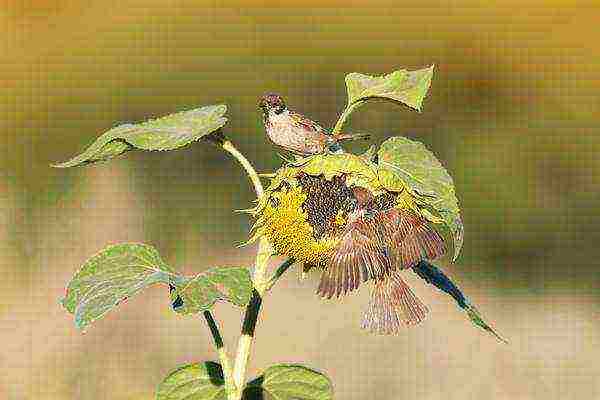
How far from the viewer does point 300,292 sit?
5.40 ft

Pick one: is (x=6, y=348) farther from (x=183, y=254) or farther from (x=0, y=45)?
(x=0, y=45)

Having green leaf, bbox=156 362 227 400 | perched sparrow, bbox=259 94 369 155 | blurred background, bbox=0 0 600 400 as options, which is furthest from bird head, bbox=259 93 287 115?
blurred background, bbox=0 0 600 400

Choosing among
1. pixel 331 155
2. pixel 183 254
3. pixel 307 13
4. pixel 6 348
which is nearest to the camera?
pixel 331 155

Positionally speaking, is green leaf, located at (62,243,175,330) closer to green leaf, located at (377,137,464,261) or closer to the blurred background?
green leaf, located at (377,137,464,261)

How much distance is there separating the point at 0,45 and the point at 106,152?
1.42m

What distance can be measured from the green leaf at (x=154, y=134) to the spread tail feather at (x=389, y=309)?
0.08m

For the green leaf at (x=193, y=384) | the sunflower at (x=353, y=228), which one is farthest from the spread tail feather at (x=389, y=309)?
the green leaf at (x=193, y=384)

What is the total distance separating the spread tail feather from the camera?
367 millimetres

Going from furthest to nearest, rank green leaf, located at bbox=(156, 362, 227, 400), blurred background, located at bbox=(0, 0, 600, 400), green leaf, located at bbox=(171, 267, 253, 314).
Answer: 1. blurred background, located at bbox=(0, 0, 600, 400)
2. green leaf, located at bbox=(156, 362, 227, 400)
3. green leaf, located at bbox=(171, 267, 253, 314)

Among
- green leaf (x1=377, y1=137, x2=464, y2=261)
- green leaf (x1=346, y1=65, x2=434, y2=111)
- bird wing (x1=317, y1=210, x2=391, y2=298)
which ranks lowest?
bird wing (x1=317, y1=210, x2=391, y2=298)

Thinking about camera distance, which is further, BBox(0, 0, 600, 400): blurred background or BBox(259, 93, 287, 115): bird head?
BBox(0, 0, 600, 400): blurred background

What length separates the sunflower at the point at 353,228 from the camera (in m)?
0.36

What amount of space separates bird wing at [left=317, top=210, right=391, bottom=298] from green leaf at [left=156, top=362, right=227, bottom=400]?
0.36 feet

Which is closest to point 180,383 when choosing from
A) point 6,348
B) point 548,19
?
point 6,348
